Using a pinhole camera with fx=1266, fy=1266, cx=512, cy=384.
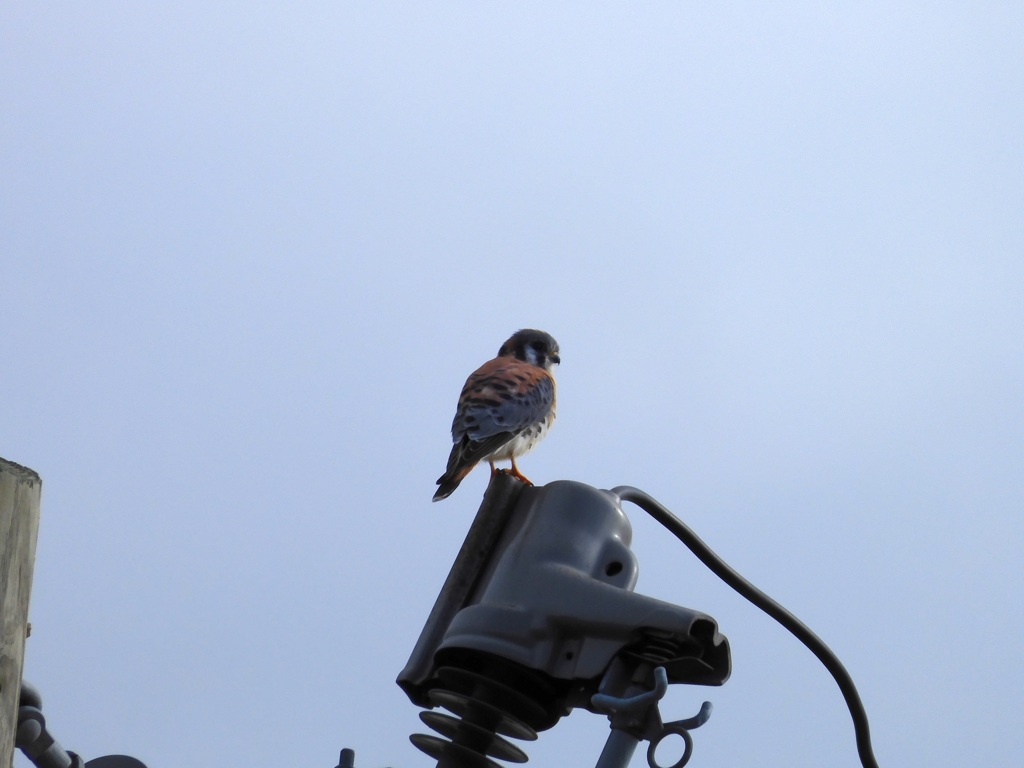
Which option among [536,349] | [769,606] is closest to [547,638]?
[769,606]

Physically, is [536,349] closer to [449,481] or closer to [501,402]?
[501,402]

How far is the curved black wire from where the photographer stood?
219 centimetres

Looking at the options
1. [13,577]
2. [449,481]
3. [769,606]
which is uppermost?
[449,481]

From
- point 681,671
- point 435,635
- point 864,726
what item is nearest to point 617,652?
point 681,671

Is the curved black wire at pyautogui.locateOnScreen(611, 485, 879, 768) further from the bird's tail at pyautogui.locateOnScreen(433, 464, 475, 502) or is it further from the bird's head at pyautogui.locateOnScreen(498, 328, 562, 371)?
the bird's head at pyautogui.locateOnScreen(498, 328, 562, 371)

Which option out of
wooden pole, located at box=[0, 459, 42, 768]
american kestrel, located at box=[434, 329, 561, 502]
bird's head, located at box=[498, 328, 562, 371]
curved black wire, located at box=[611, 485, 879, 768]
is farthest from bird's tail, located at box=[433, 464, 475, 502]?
wooden pole, located at box=[0, 459, 42, 768]

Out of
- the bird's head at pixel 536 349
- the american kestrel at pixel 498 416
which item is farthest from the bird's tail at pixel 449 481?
the bird's head at pixel 536 349

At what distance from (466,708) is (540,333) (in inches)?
218

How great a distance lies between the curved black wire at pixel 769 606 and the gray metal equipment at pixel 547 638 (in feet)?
0.64

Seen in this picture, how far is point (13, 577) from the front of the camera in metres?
1.75

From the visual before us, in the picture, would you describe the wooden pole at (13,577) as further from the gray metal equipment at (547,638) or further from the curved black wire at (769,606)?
the curved black wire at (769,606)

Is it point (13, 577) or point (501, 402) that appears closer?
point (13, 577)

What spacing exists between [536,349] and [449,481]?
175 cm

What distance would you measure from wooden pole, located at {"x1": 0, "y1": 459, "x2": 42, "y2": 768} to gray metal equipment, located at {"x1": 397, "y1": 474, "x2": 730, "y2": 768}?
1.87ft
